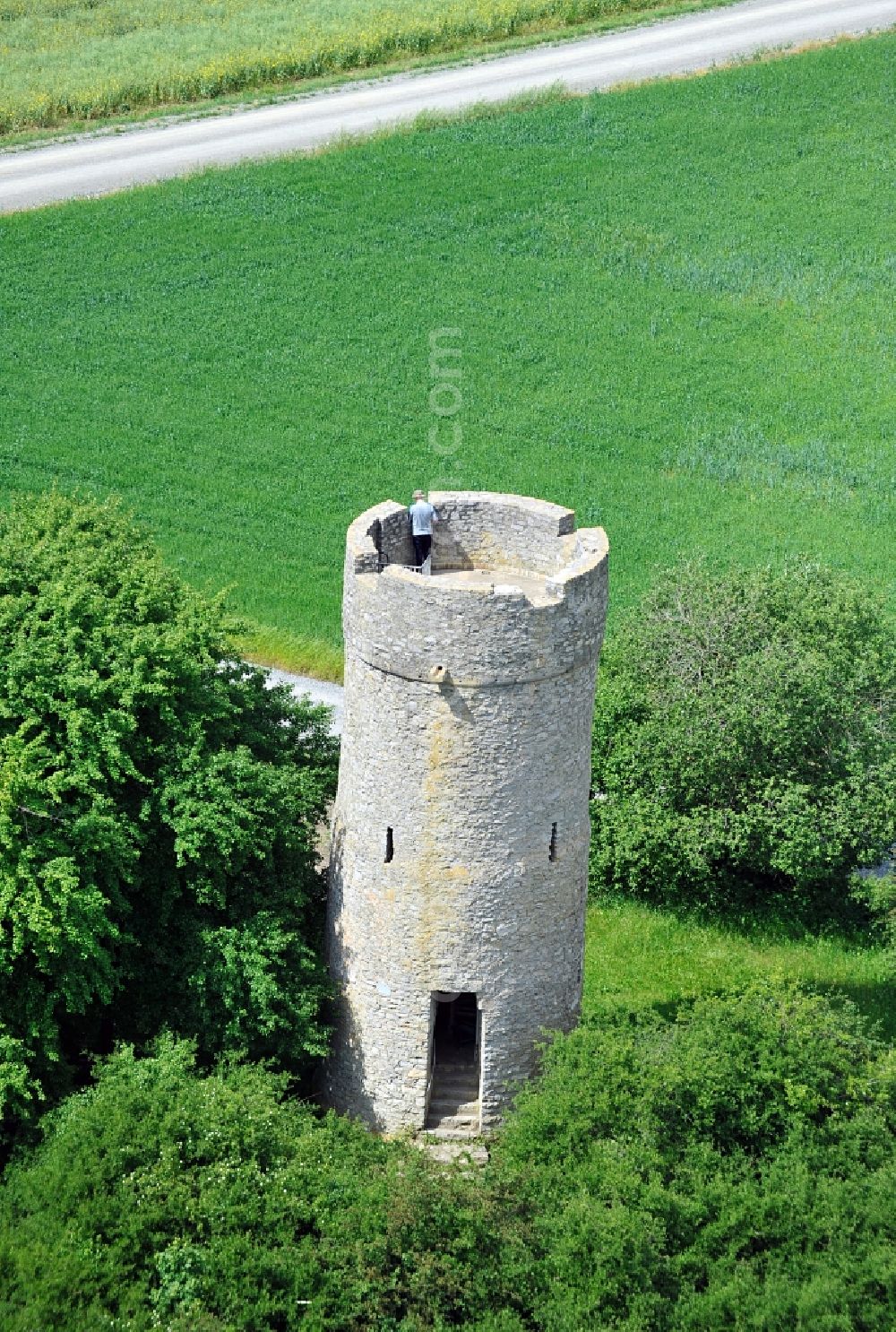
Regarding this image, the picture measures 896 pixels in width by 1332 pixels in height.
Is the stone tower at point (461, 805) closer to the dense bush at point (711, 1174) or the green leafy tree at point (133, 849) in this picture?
the green leafy tree at point (133, 849)

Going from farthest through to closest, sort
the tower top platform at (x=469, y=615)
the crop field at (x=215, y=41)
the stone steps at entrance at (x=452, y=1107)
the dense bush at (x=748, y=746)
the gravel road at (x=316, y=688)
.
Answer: the crop field at (x=215, y=41)
the gravel road at (x=316, y=688)
the dense bush at (x=748, y=746)
the stone steps at entrance at (x=452, y=1107)
the tower top platform at (x=469, y=615)

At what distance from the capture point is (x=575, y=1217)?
32469mm

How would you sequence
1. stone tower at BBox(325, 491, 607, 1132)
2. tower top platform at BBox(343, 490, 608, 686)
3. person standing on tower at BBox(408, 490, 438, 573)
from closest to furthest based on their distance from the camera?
1. tower top platform at BBox(343, 490, 608, 686)
2. stone tower at BBox(325, 491, 607, 1132)
3. person standing on tower at BBox(408, 490, 438, 573)

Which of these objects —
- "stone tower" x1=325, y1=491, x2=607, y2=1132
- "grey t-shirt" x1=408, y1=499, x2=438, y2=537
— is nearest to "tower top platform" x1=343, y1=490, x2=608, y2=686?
"stone tower" x1=325, y1=491, x2=607, y2=1132

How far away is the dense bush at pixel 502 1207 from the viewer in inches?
1252

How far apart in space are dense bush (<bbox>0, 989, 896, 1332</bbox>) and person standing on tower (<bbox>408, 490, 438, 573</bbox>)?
7793 mm

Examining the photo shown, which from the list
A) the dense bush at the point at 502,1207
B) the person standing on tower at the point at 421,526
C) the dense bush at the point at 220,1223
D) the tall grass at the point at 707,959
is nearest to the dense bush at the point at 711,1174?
the dense bush at the point at 502,1207

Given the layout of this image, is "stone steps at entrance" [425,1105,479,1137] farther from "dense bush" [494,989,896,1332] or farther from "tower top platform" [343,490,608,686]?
"tower top platform" [343,490,608,686]

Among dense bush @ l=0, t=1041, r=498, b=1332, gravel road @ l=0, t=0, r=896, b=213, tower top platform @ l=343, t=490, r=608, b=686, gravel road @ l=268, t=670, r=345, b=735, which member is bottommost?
dense bush @ l=0, t=1041, r=498, b=1332

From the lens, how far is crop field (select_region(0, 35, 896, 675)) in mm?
61562

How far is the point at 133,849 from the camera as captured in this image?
117 feet

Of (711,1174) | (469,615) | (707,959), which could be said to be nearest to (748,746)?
(707,959)

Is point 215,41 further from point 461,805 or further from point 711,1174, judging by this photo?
point 711,1174

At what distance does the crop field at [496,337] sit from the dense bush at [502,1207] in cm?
2155
